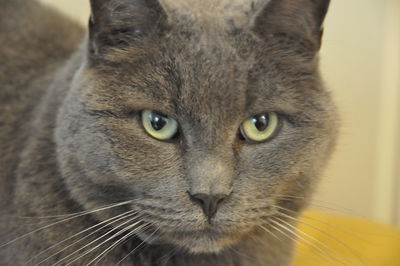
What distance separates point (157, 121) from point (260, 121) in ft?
0.62

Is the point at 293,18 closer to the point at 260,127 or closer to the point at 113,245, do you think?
the point at 260,127

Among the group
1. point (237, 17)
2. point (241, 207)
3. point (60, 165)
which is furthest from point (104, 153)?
point (237, 17)

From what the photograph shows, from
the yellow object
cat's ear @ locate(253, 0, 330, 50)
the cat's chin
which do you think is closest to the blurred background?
the yellow object

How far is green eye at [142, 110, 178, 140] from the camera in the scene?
0.92 meters

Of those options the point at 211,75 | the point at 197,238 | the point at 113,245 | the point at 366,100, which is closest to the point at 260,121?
the point at 211,75

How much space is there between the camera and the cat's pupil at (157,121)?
36.3 inches

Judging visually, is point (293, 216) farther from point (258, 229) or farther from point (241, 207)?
point (241, 207)

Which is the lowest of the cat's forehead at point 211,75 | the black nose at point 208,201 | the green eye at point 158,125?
the black nose at point 208,201

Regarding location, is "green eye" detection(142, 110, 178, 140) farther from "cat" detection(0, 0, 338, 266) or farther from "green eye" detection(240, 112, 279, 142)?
"green eye" detection(240, 112, 279, 142)

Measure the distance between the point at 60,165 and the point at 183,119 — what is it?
283 millimetres

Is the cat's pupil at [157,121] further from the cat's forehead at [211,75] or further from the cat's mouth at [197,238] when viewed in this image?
the cat's mouth at [197,238]

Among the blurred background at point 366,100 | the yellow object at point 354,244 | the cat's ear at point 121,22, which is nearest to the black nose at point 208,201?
the cat's ear at point 121,22

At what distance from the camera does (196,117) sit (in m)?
0.89

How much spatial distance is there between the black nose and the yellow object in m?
0.65
